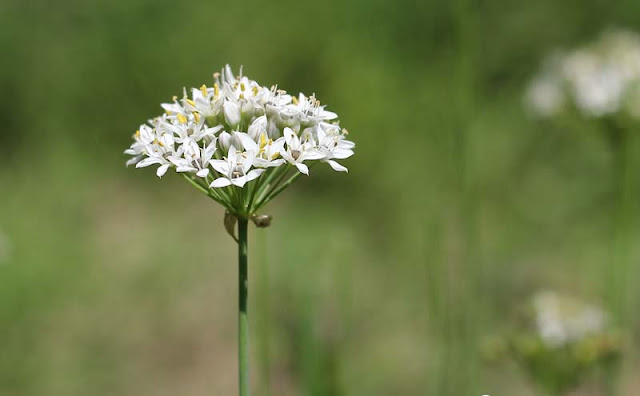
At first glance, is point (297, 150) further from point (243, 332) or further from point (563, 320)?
point (563, 320)

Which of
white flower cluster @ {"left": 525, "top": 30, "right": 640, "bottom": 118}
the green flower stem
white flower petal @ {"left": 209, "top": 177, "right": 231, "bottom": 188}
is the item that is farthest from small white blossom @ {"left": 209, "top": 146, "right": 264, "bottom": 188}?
white flower cluster @ {"left": 525, "top": 30, "right": 640, "bottom": 118}

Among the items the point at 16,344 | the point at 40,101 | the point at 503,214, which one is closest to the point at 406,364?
the point at 503,214

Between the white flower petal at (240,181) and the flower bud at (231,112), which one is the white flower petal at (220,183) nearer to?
the white flower petal at (240,181)

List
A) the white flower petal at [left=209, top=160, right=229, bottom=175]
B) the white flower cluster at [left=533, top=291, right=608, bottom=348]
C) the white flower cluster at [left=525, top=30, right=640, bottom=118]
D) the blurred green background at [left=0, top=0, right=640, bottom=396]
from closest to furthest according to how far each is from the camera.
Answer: the white flower petal at [left=209, top=160, right=229, bottom=175], the white flower cluster at [left=533, top=291, right=608, bottom=348], the white flower cluster at [left=525, top=30, right=640, bottom=118], the blurred green background at [left=0, top=0, right=640, bottom=396]

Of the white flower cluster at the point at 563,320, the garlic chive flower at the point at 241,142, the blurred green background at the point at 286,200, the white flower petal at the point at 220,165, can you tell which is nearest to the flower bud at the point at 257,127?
the garlic chive flower at the point at 241,142

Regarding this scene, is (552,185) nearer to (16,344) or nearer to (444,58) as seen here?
(444,58)

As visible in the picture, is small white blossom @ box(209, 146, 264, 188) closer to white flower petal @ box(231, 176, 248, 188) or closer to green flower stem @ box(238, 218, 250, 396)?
white flower petal @ box(231, 176, 248, 188)
